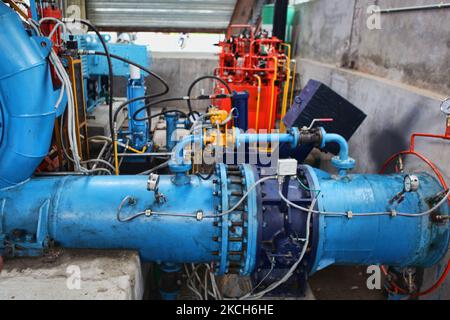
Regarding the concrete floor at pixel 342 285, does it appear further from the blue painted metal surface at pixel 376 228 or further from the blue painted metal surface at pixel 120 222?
the blue painted metal surface at pixel 120 222

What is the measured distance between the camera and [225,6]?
19.2 feet

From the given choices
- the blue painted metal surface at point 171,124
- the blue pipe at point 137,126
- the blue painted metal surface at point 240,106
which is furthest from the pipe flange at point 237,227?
the blue pipe at point 137,126

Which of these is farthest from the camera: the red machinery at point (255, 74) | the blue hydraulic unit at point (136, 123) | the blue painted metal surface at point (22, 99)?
the red machinery at point (255, 74)

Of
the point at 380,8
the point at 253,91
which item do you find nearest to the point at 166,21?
the point at 253,91

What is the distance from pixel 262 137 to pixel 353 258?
2.43ft

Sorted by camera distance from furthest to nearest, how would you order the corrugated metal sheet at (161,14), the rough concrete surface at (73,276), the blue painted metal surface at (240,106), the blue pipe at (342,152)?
the corrugated metal sheet at (161,14), the blue painted metal surface at (240,106), the blue pipe at (342,152), the rough concrete surface at (73,276)

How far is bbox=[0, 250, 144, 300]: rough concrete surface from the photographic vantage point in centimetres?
141

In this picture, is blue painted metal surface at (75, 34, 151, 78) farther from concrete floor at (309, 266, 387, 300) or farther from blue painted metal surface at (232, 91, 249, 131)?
concrete floor at (309, 266, 387, 300)

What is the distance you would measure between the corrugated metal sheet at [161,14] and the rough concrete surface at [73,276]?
16.0 feet

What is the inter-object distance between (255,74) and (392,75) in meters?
2.01

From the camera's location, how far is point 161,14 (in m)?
5.92

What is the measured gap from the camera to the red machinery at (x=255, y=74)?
14.4 feet

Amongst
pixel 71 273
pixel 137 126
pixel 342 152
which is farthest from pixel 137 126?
pixel 342 152

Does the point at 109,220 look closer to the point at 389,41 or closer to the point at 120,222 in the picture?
the point at 120,222
